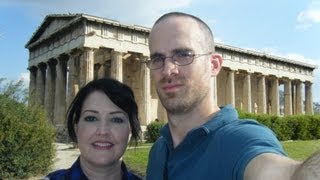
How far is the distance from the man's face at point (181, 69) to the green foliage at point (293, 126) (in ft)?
106

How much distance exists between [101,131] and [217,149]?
4.50 feet

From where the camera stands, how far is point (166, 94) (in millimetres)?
2738

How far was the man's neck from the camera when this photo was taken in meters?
2.73

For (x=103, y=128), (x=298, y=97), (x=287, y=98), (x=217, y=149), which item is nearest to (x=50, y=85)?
(x=287, y=98)

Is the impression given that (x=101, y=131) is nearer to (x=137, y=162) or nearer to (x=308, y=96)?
(x=137, y=162)

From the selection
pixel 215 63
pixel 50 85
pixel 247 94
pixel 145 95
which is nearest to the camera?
pixel 215 63

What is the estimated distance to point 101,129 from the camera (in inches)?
138

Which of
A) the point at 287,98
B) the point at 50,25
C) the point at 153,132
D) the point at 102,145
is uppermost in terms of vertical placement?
the point at 50,25

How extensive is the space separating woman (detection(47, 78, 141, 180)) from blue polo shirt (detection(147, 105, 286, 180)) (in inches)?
24.6

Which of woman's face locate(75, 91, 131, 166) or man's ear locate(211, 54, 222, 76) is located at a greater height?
man's ear locate(211, 54, 222, 76)

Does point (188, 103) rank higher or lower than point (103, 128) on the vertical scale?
higher

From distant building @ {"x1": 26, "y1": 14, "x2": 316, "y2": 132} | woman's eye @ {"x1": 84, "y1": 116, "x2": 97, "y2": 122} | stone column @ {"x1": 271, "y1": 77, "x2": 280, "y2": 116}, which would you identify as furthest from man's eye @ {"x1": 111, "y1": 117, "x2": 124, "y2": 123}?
stone column @ {"x1": 271, "y1": 77, "x2": 280, "y2": 116}

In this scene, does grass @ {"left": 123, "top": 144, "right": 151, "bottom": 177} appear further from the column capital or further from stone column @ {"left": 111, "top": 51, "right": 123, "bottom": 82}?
the column capital

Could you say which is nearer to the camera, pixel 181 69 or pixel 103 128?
pixel 181 69
